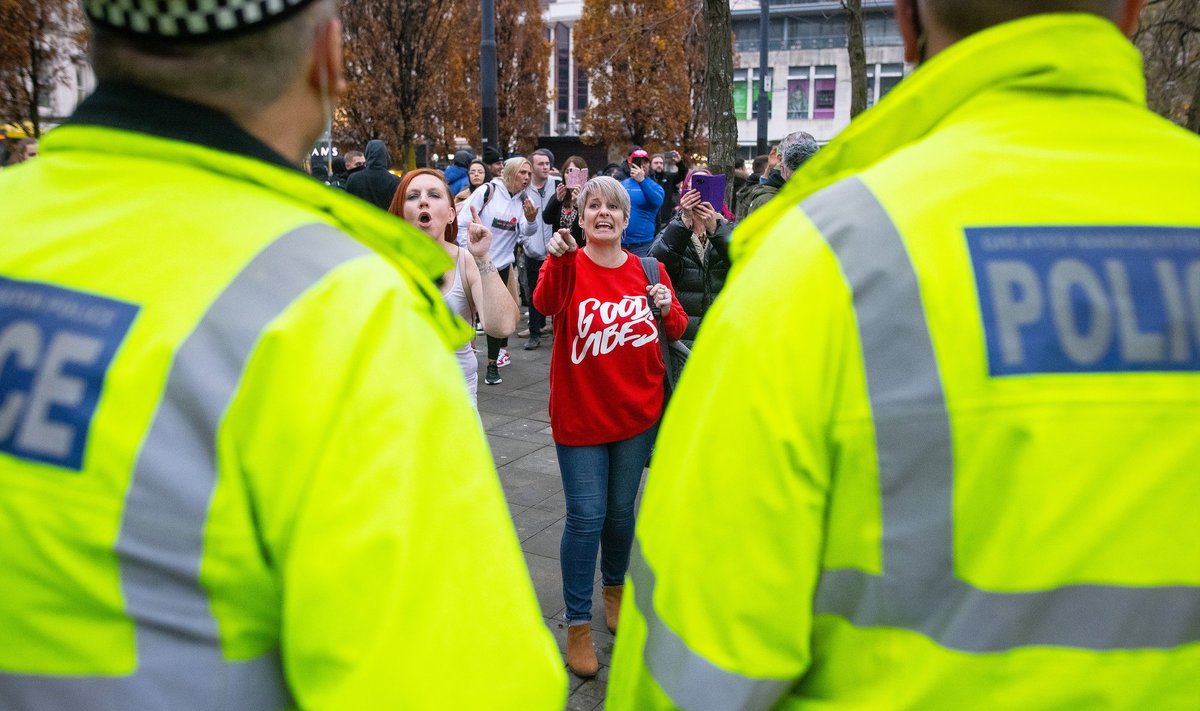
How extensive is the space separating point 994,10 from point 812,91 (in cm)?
6023

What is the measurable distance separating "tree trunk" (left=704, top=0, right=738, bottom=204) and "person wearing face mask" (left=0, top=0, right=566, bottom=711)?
9374mm

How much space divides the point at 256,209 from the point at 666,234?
4.36m

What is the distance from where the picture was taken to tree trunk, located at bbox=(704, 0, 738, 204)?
1031 cm

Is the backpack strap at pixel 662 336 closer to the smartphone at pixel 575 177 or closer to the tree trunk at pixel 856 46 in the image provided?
the smartphone at pixel 575 177

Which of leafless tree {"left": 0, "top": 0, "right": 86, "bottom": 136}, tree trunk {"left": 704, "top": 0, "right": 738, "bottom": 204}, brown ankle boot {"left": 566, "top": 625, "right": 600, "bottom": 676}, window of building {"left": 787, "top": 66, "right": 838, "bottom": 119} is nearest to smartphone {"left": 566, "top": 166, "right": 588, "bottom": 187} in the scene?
tree trunk {"left": 704, "top": 0, "right": 738, "bottom": 204}

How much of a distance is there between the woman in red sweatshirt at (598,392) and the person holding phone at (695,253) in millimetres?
1023

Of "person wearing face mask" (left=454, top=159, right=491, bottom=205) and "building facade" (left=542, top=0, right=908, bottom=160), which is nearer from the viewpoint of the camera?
"person wearing face mask" (left=454, top=159, right=491, bottom=205)

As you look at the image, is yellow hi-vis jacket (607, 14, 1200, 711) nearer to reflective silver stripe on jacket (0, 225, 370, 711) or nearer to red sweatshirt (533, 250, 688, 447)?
reflective silver stripe on jacket (0, 225, 370, 711)

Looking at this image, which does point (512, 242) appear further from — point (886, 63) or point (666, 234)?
point (886, 63)

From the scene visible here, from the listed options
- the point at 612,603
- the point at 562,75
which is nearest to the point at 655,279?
the point at 612,603

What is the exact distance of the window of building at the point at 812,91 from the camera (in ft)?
192

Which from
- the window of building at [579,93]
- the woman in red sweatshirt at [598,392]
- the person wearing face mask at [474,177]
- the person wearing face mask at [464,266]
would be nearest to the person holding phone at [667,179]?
the person wearing face mask at [474,177]

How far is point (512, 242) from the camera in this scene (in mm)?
10227

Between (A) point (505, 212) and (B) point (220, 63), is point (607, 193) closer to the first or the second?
(B) point (220, 63)
